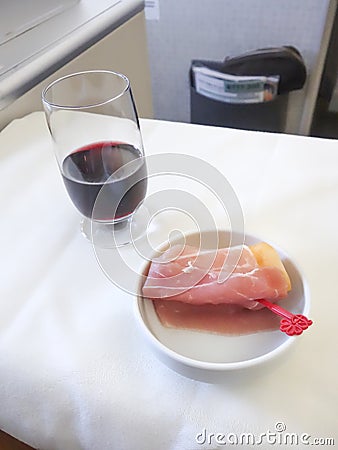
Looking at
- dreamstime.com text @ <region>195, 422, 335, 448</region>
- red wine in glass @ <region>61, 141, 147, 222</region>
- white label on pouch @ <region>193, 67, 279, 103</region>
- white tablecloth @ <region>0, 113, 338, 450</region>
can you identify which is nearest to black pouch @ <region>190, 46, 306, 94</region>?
white label on pouch @ <region>193, 67, 279, 103</region>

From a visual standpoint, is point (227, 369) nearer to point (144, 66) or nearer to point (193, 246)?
point (193, 246)

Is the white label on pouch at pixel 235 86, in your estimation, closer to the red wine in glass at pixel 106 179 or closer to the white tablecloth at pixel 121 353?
the white tablecloth at pixel 121 353

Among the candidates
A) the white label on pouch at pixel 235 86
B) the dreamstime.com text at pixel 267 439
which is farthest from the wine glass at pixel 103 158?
the white label on pouch at pixel 235 86

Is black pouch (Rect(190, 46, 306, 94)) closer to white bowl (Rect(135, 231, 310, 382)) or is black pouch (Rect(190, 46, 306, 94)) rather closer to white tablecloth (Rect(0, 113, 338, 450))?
white tablecloth (Rect(0, 113, 338, 450))

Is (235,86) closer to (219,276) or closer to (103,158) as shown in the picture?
(103,158)

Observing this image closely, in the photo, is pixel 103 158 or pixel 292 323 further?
pixel 103 158

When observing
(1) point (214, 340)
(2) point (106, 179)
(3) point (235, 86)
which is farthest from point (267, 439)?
(3) point (235, 86)
